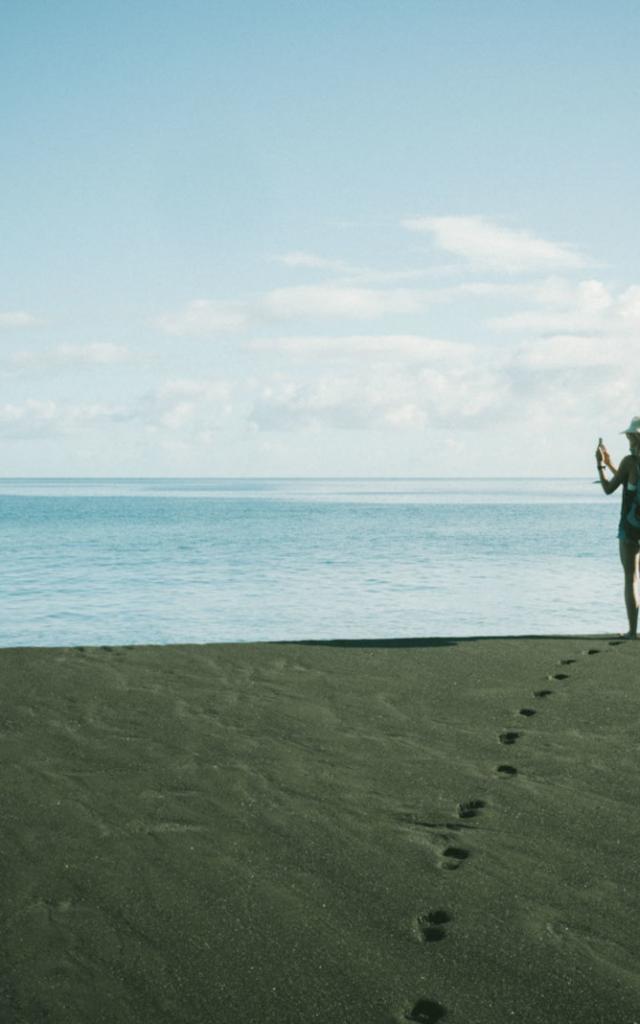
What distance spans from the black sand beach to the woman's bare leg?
7.26ft

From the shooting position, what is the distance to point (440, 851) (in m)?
4.62

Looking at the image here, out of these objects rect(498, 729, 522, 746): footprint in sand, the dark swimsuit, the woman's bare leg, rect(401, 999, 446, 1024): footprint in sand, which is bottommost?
rect(401, 999, 446, 1024): footprint in sand

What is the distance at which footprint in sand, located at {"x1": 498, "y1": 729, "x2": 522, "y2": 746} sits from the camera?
6512 millimetres

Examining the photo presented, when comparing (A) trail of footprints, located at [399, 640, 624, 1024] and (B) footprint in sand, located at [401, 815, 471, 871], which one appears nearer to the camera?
(A) trail of footprints, located at [399, 640, 624, 1024]

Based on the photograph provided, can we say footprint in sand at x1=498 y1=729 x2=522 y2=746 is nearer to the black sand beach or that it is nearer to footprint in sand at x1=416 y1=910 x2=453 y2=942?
the black sand beach

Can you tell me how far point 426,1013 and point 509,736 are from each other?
348 centimetres

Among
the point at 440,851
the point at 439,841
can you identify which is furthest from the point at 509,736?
the point at 440,851

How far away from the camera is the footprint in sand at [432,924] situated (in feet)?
12.5

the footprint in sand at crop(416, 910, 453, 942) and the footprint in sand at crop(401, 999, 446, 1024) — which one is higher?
the footprint in sand at crop(416, 910, 453, 942)

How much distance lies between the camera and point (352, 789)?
5.54m

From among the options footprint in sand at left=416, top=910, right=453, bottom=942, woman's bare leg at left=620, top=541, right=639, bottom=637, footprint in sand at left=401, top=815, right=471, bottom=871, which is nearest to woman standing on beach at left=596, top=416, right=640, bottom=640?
woman's bare leg at left=620, top=541, right=639, bottom=637

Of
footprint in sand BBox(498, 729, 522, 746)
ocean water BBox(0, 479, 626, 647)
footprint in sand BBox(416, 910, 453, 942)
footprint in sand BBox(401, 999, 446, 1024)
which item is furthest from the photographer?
ocean water BBox(0, 479, 626, 647)

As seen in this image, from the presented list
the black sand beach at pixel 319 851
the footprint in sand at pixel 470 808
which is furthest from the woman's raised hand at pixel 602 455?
the footprint in sand at pixel 470 808

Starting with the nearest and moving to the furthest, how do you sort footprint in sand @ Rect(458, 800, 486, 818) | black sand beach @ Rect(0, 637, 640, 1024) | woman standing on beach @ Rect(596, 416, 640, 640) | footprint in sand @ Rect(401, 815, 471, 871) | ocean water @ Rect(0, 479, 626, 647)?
1. black sand beach @ Rect(0, 637, 640, 1024)
2. footprint in sand @ Rect(401, 815, 471, 871)
3. footprint in sand @ Rect(458, 800, 486, 818)
4. woman standing on beach @ Rect(596, 416, 640, 640)
5. ocean water @ Rect(0, 479, 626, 647)
